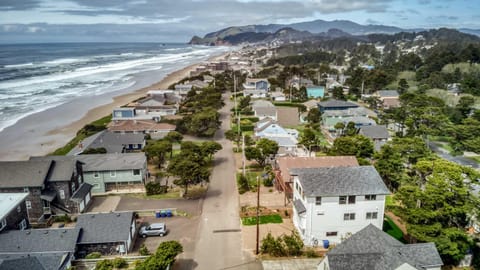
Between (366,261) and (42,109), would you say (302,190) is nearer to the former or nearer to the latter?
(366,261)

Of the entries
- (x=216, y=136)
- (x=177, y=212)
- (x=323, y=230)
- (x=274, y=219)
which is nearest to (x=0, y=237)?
(x=177, y=212)

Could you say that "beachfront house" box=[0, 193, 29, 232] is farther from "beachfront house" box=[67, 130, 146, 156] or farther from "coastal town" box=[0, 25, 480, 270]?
"beachfront house" box=[67, 130, 146, 156]

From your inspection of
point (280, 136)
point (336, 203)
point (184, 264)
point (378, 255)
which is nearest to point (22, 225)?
point (184, 264)

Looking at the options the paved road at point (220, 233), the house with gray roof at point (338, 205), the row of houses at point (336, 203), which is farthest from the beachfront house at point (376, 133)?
the house with gray roof at point (338, 205)

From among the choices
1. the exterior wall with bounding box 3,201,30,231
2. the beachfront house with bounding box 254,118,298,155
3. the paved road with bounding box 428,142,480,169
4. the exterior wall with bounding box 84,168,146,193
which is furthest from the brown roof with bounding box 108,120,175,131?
the paved road with bounding box 428,142,480,169

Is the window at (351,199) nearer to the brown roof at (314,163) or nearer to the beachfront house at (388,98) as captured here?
the brown roof at (314,163)

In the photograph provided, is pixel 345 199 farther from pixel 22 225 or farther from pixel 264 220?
pixel 22 225
